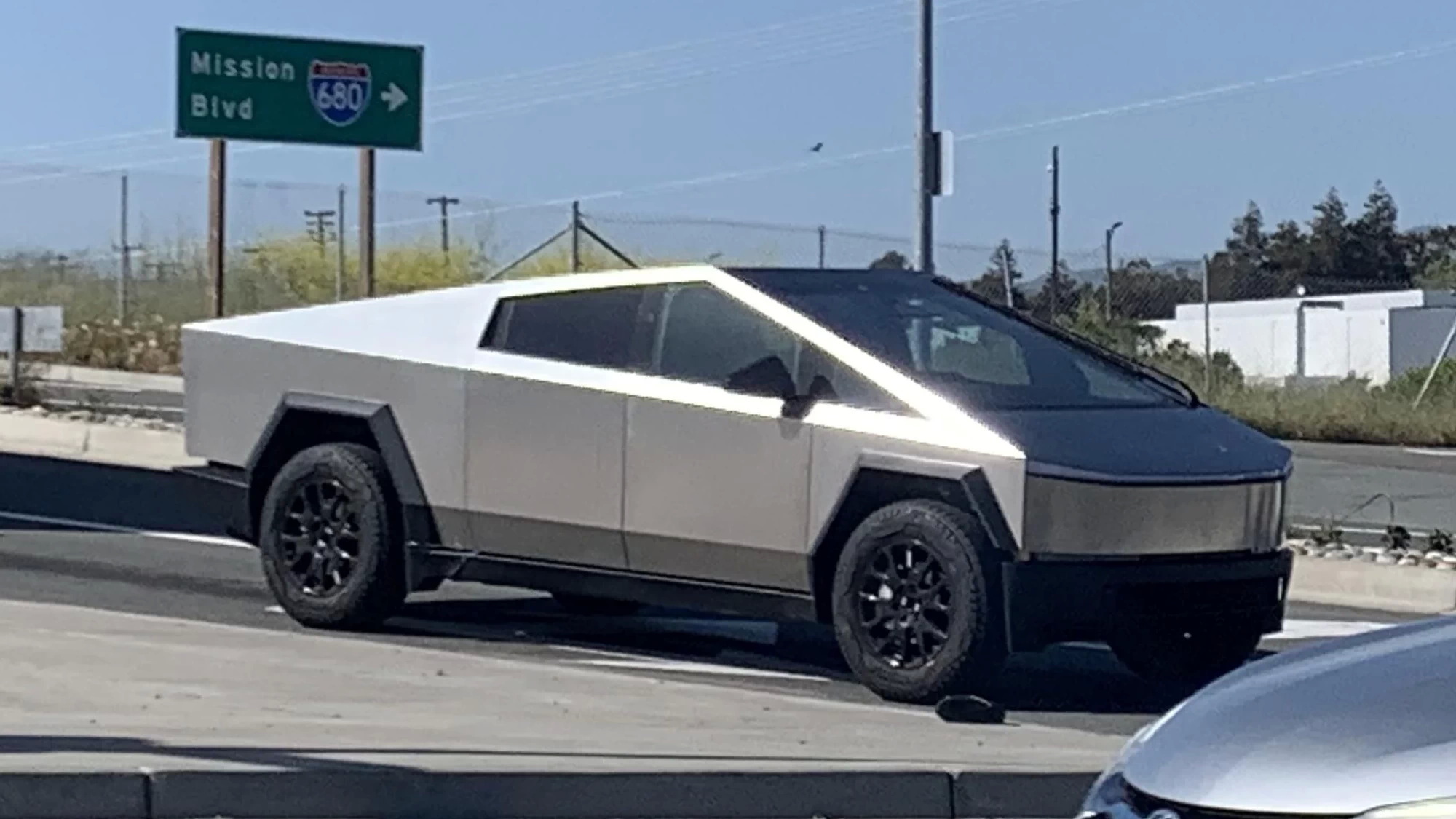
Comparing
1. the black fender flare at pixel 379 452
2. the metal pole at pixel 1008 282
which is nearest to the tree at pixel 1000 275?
the metal pole at pixel 1008 282

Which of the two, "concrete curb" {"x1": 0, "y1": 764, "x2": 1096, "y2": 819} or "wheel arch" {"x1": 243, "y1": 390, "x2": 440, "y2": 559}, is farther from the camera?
"wheel arch" {"x1": 243, "y1": 390, "x2": 440, "y2": 559}

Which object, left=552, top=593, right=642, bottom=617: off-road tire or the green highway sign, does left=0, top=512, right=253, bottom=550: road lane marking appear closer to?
left=552, top=593, right=642, bottom=617: off-road tire

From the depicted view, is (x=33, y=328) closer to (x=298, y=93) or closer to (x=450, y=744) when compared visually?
(x=298, y=93)

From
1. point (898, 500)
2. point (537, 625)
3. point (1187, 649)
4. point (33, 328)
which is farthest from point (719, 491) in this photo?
point (33, 328)

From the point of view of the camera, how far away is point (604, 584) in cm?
978

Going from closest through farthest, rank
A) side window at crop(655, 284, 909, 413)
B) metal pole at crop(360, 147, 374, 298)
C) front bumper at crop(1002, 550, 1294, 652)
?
front bumper at crop(1002, 550, 1294, 652) → side window at crop(655, 284, 909, 413) → metal pole at crop(360, 147, 374, 298)

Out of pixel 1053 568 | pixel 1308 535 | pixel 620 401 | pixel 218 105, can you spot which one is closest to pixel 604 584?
pixel 620 401

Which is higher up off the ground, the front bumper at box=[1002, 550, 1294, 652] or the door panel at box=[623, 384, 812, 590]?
the door panel at box=[623, 384, 812, 590]

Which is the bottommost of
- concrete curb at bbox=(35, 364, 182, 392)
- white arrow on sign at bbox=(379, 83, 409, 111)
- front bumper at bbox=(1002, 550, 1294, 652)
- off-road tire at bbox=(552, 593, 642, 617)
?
off-road tire at bbox=(552, 593, 642, 617)

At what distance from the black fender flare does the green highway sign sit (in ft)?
55.0

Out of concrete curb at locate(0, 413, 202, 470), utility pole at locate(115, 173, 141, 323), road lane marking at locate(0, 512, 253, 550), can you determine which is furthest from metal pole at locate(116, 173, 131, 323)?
road lane marking at locate(0, 512, 253, 550)

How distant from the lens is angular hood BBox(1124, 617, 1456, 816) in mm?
4230

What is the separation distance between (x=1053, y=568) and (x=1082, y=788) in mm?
Result: 1316

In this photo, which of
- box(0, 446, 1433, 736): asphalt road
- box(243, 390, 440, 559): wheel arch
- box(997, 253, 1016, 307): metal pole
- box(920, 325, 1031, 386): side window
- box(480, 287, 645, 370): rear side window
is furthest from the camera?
box(997, 253, 1016, 307): metal pole
